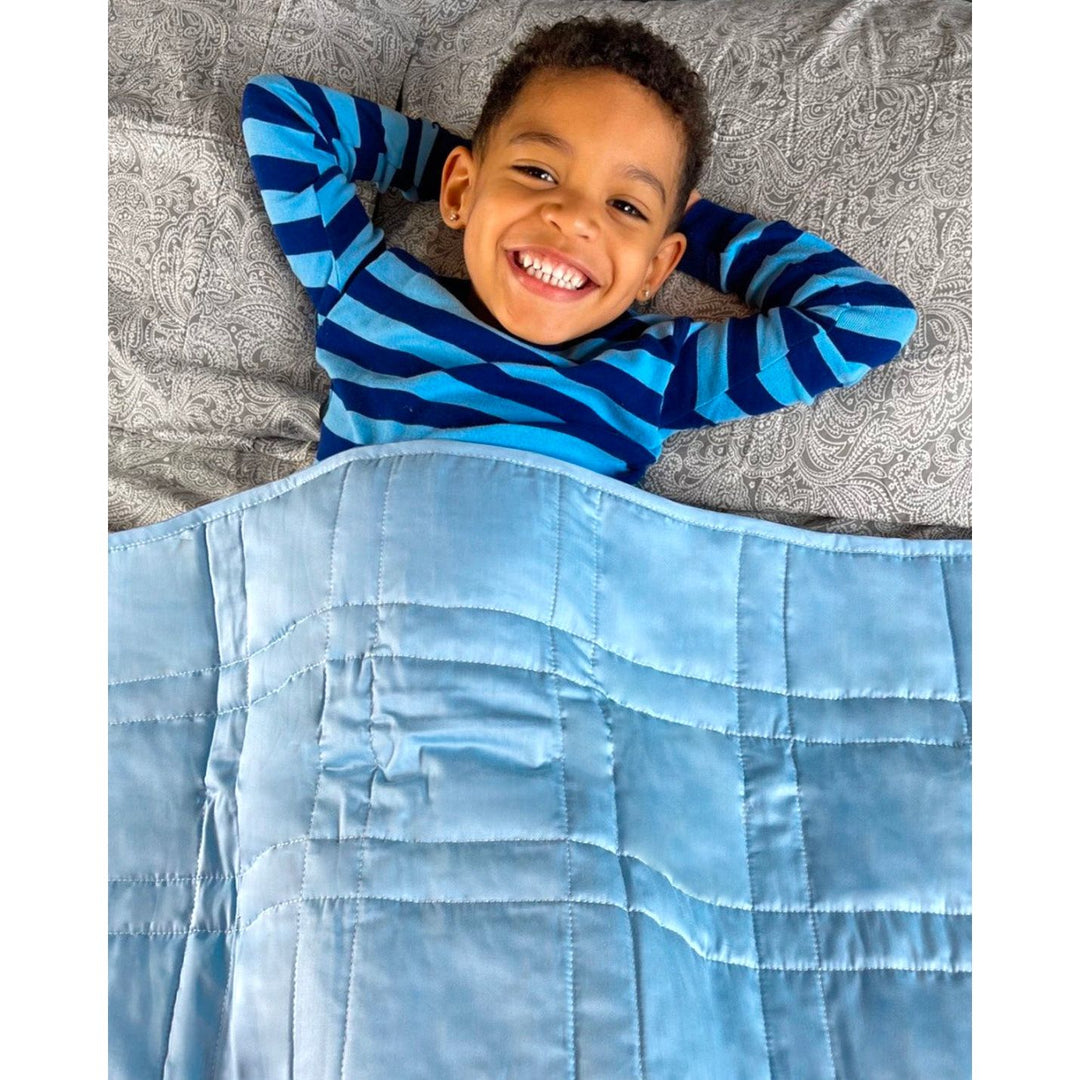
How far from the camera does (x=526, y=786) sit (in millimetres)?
821

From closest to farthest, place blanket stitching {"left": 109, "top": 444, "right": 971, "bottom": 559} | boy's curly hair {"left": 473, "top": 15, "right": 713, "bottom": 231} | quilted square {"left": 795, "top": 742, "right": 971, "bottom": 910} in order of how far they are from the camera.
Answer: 1. quilted square {"left": 795, "top": 742, "right": 971, "bottom": 910}
2. blanket stitching {"left": 109, "top": 444, "right": 971, "bottom": 559}
3. boy's curly hair {"left": 473, "top": 15, "right": 713, "bottom": 231}

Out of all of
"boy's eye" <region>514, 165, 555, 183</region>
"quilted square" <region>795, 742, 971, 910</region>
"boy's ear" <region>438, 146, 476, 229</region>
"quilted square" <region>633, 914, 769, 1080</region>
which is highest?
"boy's ear" <region>438, 146, 476, 229</region>

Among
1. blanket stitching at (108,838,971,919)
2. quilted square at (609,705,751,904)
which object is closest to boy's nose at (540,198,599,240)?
quilted square at (609,705,751,904)

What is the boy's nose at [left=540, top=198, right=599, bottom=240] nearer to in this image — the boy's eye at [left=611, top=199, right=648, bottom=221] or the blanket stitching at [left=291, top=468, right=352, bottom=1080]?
the boy's eye at [left=611, top=199, right=648, bottom=221]

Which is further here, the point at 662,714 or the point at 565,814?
the point at 662,714

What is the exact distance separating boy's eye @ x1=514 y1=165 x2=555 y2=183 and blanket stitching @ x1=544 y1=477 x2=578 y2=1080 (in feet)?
0.99

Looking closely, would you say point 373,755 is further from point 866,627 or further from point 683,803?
point 866,627

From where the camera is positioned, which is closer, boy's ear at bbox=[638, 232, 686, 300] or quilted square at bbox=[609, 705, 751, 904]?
quilted square at bbox=[609, 705, 751, 904]

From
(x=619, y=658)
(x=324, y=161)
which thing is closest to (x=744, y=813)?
(x=619, y=658)

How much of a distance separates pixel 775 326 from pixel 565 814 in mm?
511

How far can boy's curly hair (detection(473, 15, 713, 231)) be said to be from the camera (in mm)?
1045

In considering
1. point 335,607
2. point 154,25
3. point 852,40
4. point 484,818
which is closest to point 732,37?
point 852,40

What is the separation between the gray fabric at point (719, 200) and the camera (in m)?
1.06
